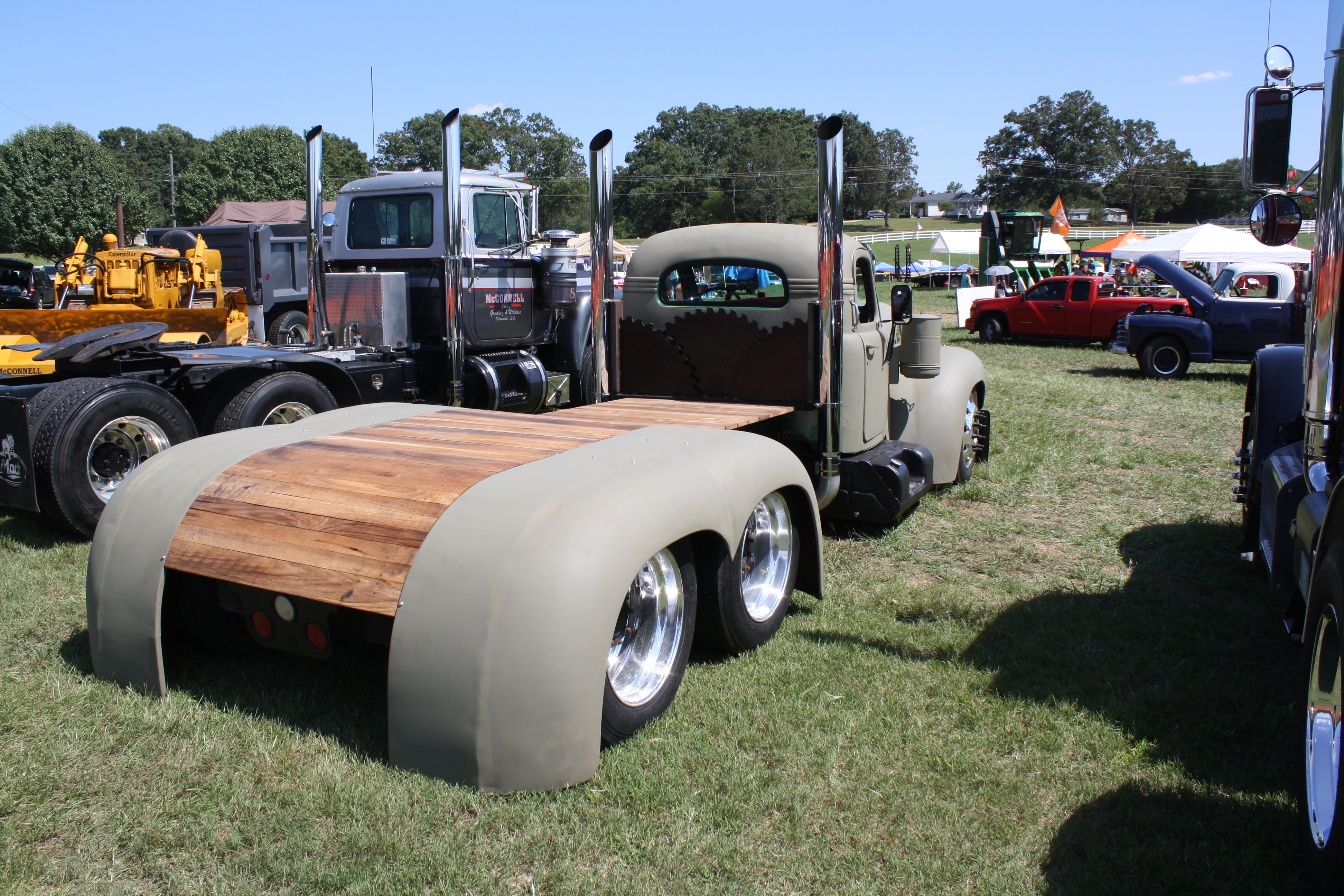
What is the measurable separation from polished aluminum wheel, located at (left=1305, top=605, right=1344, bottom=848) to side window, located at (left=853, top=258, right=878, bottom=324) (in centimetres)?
412

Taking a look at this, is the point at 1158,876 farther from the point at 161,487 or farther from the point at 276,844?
the point at 161,487

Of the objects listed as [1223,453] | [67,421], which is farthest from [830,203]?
[1223,453]

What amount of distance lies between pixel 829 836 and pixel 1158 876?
3.00ft

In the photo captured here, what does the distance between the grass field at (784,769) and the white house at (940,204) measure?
11089cm

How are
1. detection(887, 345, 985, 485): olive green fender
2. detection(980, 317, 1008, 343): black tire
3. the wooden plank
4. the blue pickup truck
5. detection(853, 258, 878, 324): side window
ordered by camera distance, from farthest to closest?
1. detection(980, 317, 1008, 343): black tire
2. the blue pickup truck
3. detection(887, 345, 985, 485): olive green fender
4. detection(853, 258, 878, 324): side window
5. the wooden plank

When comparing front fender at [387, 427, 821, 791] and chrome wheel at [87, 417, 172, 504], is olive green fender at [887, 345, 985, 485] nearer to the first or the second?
front fender at [387, 427, 821, 791]

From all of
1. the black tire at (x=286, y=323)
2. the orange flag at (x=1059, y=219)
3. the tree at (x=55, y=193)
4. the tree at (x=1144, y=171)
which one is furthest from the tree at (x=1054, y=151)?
the black tire at (x=286, y=323)

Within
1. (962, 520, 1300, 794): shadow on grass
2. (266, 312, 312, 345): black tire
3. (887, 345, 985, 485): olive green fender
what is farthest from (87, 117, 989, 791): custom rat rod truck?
(266, 312, 312, 345): black tire

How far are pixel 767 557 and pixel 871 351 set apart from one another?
2.25 metres

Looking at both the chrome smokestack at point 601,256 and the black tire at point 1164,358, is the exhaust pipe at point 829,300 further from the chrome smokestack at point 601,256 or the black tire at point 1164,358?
the black tire at point 1164,358

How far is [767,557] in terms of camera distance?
14.6 ft

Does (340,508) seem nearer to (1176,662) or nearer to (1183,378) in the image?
(1176,662)

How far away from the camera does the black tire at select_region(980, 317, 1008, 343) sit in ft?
67.2

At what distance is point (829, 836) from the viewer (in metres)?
2.91
